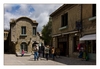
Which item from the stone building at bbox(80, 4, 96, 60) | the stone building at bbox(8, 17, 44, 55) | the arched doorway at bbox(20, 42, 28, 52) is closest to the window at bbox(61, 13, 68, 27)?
the stone building at bbox(80, 4, 96, 60)

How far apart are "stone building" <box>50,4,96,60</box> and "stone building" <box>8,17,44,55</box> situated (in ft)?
20.7

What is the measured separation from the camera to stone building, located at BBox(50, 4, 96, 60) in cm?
1642

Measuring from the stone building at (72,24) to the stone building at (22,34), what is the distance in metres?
6.32

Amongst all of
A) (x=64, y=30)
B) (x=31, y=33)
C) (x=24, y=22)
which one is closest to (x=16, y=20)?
(x=24, y=22)

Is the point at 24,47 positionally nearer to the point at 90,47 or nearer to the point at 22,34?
the point at 22,34

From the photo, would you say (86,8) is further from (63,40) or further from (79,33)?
(63,40)

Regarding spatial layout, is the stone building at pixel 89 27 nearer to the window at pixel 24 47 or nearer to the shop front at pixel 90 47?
the shop front at pixel 90 47

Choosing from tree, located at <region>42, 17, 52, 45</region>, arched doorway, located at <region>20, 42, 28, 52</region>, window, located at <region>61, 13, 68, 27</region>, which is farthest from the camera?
tree, located at <region>42, 17, 52, 45</region>

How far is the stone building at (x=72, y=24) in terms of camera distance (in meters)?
16.4

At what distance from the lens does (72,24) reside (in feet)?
65.3

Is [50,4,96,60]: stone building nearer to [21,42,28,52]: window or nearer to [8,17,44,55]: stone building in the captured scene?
[8,17,44,55]: stone building

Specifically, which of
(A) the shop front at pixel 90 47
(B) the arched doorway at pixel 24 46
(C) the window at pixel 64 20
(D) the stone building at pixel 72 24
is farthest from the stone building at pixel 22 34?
(A) the shop front at pixel 90 47

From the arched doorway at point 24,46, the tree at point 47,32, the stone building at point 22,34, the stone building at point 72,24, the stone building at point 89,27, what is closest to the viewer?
the stone building at point 89,27

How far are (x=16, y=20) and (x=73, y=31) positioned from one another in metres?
13.9
